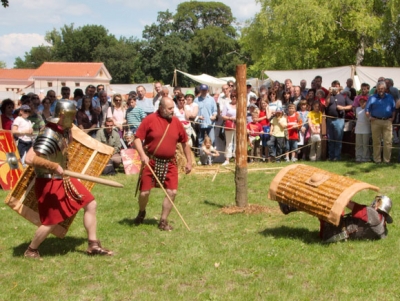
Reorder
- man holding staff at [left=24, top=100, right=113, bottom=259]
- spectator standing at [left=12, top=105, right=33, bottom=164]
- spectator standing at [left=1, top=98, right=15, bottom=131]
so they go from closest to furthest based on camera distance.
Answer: man holding staff at [left=24, top=100, right=113, bottom=259] < spectator standing at [left=12, top=105, right=33, bottom=164] < spectator standing at [left=1, top=98, right=15, bottom=131]

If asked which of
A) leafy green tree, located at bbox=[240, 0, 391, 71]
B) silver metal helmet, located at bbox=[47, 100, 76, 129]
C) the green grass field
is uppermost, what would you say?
leafy green tree, located at bbox=[240, 0, 391, 71]

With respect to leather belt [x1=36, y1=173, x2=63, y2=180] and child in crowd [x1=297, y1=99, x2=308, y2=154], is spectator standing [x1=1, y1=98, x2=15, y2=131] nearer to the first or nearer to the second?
leather belt [x1=36, y1=173, x2=63, y2=180]

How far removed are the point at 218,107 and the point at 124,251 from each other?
8333 mm

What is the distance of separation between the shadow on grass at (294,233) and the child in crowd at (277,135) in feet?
20.3

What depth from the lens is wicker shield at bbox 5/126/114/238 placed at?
6.36m

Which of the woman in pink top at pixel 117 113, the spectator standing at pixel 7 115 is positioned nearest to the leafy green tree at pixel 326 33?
the woman in pink top at pixel 117 113

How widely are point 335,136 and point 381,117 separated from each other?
146cm

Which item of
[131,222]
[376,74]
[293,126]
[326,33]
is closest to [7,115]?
[131,222]

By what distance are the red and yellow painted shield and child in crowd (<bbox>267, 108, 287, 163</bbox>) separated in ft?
20.0

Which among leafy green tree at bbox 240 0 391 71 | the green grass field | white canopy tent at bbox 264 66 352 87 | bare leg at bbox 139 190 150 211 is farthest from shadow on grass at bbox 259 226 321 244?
leafy green tree at bbox 240 0 391 71

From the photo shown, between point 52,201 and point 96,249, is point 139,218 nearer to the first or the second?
point 96,249

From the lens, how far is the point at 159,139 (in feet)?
23.7

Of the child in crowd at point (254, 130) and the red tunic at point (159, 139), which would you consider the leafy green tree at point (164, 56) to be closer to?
the child in crowd at point (254, 130)

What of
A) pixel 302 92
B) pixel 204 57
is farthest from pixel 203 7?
pixel 302 92
